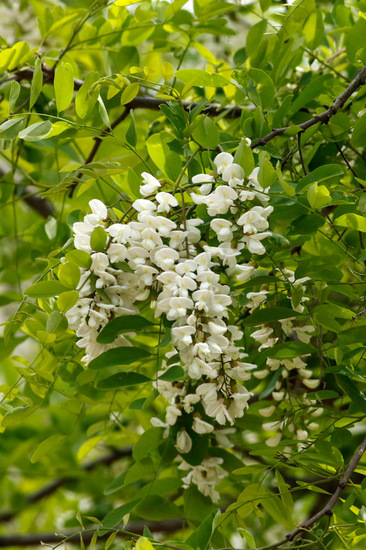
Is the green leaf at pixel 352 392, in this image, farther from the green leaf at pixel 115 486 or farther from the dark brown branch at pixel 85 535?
the dark brown branch at pixel 85 535

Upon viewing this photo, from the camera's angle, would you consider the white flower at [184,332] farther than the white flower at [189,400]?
No

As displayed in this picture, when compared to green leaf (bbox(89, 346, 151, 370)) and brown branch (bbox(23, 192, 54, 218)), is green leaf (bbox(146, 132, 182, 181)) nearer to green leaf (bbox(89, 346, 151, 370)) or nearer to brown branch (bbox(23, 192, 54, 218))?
green leaf (bbox(89, 346, 151, 370))

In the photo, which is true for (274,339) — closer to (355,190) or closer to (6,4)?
(355,190)

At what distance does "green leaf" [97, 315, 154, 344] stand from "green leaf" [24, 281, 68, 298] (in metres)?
0.05

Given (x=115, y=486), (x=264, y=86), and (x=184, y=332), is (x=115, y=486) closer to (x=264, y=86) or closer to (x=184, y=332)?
(x=184, y=332)

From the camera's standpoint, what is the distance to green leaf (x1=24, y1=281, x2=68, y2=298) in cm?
57

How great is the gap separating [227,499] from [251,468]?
2.41ft

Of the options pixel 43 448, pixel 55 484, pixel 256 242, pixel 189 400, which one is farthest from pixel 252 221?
pixel 55 484

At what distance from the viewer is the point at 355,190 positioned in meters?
0.68

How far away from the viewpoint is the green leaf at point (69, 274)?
544mm

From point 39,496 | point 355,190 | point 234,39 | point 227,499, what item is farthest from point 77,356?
point 234,39

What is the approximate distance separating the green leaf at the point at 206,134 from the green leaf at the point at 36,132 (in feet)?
0.41

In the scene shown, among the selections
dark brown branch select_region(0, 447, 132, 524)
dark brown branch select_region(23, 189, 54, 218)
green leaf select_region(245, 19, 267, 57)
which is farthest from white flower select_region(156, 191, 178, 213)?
dark brown branch select_region(0, 447, 132, 524)

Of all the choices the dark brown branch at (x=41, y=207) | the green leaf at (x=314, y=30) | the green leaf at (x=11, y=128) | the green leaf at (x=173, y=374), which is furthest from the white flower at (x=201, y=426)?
the dark brown branch at (x=41, y=207)
